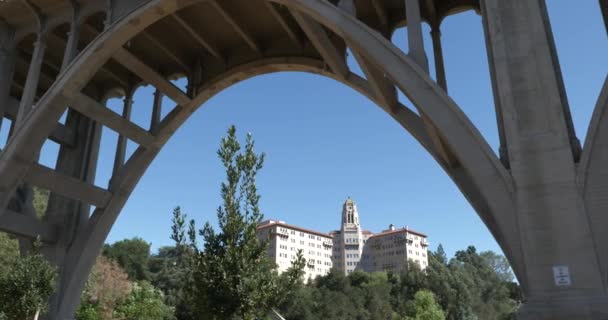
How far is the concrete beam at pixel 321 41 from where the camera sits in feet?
39.0

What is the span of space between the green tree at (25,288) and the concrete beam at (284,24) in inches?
405

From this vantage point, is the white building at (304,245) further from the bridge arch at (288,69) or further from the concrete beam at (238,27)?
the concrete beam at (238,27)

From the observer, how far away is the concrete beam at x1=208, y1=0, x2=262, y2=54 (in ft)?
48.8

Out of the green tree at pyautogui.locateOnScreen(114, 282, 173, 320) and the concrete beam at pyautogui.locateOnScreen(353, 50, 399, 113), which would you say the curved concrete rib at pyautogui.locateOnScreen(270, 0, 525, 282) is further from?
the green tree at pyautogui.locateOnScreen(114, 282, 173, 320)

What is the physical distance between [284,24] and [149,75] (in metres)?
5.44

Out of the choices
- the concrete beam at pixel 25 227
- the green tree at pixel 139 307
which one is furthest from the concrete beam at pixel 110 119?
the green tree at pixel 139 307

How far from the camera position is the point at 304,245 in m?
128

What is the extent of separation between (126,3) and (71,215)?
9.23m

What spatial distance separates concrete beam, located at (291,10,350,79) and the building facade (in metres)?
106

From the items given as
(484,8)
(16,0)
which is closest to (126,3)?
(16,0)

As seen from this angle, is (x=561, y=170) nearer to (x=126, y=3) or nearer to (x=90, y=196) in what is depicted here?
(x=126, y=3)

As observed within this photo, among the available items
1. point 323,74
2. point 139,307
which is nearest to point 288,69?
point 323,74

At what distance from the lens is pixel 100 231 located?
18.6 metres

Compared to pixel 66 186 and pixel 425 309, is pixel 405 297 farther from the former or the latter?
pixel 66 186
